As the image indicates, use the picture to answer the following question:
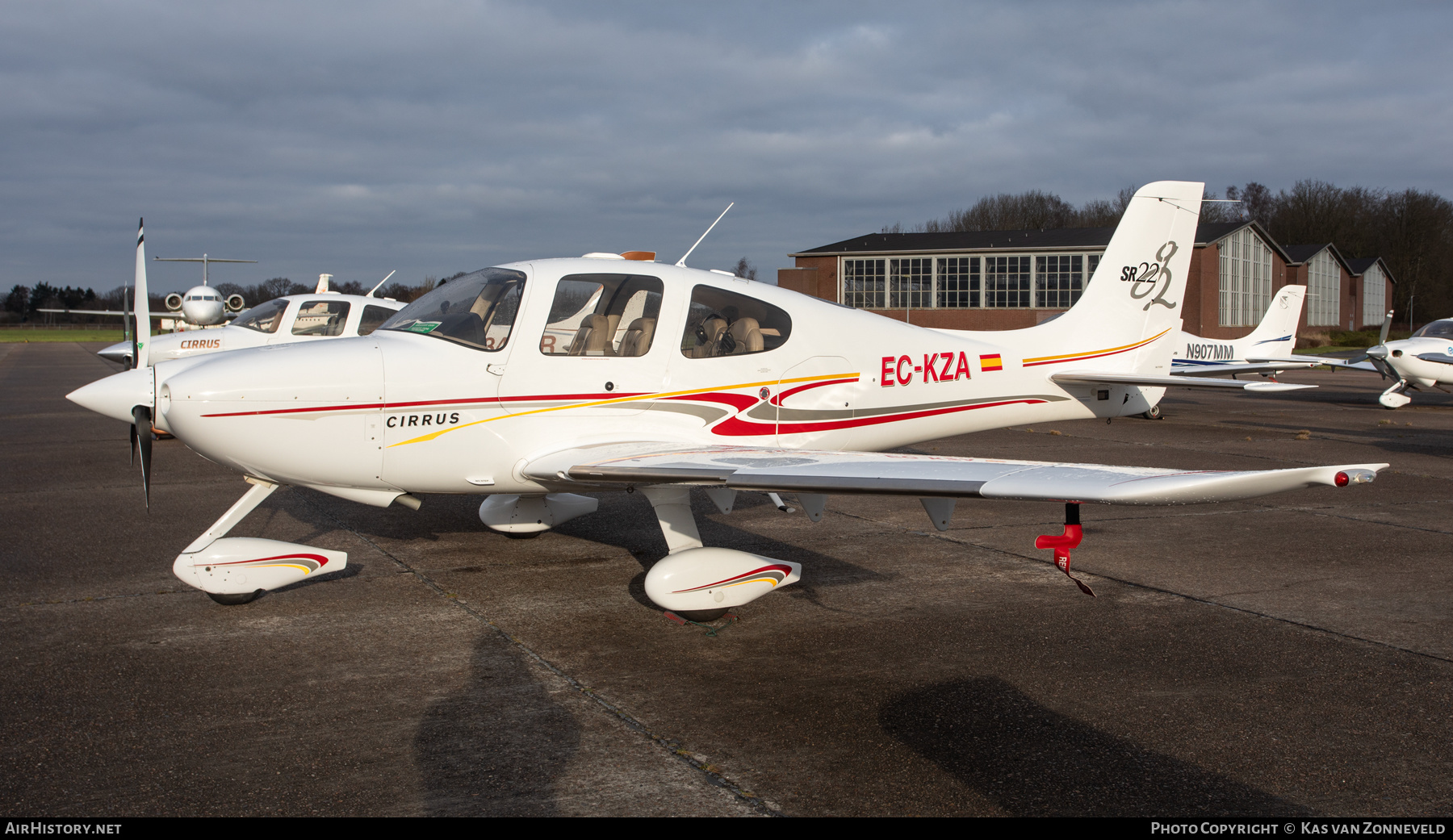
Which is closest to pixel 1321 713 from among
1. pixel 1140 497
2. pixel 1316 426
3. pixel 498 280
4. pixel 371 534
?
pixel 1140 497

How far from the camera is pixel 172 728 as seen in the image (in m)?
4.03

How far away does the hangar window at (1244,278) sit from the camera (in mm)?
55125

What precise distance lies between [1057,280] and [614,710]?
5487cm

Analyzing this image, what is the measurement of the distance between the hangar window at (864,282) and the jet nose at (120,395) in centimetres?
5533

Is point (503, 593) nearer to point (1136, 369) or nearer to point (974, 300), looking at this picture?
point (1136, 369)

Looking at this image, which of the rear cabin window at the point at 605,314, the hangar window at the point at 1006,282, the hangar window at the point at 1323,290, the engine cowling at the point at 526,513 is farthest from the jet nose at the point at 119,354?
the hangar window at the point at 1323,290

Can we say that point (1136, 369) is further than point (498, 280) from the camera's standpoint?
Yes

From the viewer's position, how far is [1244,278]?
5744 centimetres

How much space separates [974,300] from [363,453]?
54929 mm

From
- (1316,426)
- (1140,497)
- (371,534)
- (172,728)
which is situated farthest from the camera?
(1316,426)

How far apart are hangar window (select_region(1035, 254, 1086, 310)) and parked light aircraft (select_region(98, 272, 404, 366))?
4560cm

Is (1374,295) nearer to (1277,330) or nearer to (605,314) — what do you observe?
(1277,330)

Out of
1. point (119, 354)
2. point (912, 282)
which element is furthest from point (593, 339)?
point (912, 282)
